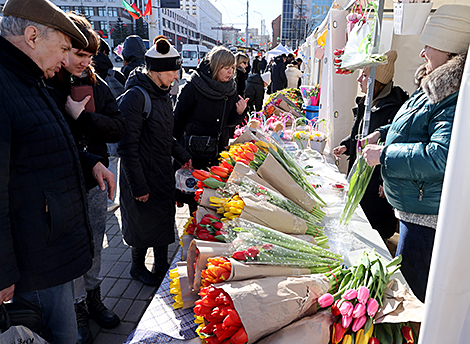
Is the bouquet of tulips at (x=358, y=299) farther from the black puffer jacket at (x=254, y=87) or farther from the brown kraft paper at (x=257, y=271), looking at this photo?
the black puffer jacket at (x=254, y=87)

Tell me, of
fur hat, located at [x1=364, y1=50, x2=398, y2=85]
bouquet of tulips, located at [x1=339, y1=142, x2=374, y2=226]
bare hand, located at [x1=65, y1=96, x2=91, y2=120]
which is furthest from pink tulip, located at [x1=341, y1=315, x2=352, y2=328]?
fur hat, located at [x1=364, y1=50, x2=398, y2=85]

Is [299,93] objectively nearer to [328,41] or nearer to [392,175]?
[328,41]

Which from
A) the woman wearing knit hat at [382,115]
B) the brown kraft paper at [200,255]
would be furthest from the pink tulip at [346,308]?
the woman wearing knit hat at [382,115]

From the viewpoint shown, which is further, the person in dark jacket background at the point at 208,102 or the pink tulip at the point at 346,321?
the person in dark jacket background at the point at 208,102

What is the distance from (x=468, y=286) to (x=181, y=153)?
214 centimetres

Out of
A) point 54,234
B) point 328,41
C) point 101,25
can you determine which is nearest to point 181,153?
point 54,234

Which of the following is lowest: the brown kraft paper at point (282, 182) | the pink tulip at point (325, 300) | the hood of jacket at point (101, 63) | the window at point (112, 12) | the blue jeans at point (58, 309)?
the blue jeans at point (58, 309)

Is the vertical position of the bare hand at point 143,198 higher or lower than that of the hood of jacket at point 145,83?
lower

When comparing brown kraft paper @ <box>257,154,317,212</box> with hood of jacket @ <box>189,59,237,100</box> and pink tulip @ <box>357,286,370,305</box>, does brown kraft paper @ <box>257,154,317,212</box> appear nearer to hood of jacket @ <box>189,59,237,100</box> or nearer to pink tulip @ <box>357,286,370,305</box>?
pink tulip @ <box>357,286,370,305</box>

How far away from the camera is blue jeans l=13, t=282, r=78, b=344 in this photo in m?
1.37

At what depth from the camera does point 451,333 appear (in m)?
0.71

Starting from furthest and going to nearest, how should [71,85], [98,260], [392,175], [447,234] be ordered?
[98,260], [71,85], [392,175], [447,234]

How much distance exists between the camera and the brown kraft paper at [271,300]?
0.98m

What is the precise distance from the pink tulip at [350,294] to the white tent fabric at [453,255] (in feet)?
1.00
